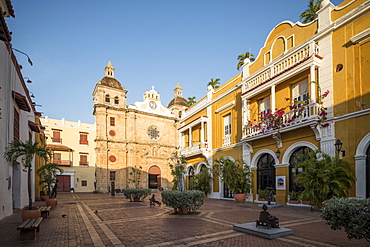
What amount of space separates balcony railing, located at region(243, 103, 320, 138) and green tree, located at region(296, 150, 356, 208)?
2.26m

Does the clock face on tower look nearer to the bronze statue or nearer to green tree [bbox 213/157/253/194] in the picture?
green tree [bbox 213/157/253/194]

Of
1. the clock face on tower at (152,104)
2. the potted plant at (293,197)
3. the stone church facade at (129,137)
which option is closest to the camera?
the potted plant at (293,197)

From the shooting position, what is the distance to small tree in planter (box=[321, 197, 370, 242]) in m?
4.67

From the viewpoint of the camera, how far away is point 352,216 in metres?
4.84

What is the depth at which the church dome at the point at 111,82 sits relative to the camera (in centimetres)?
3897

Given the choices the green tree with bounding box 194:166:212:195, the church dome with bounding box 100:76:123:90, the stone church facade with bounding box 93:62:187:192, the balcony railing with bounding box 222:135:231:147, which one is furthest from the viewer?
the church dome with bounding box 100:76:123:90

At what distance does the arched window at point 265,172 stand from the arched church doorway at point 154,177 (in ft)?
85.8

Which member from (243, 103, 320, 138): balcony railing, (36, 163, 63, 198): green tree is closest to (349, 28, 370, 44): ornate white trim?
(243, 103, 320, 138): balcony railing

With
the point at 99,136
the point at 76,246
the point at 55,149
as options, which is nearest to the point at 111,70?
the point at 99,136

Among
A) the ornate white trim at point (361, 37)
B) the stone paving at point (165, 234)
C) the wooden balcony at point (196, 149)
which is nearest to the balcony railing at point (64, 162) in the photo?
the wooden balcony at point (196, 149)

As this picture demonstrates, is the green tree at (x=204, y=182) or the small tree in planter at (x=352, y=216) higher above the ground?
the small tree in planter at (x=352, y=216)

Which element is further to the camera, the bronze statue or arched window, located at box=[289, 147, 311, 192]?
arched window, located at box=[289, 147, 311, 192]

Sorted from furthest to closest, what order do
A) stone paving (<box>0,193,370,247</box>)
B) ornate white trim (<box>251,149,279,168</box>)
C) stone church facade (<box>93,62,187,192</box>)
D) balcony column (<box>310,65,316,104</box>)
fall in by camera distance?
stone church facade (<box>93,62,187,192</box>), ornate white trim (<box>251,149,279,168</box>), balcony column (<box>310,65,316,104</box>), stone paving (<box>0,193,370,247</box>)

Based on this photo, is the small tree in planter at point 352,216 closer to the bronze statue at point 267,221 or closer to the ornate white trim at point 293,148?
the bronze statue at point 267,221
